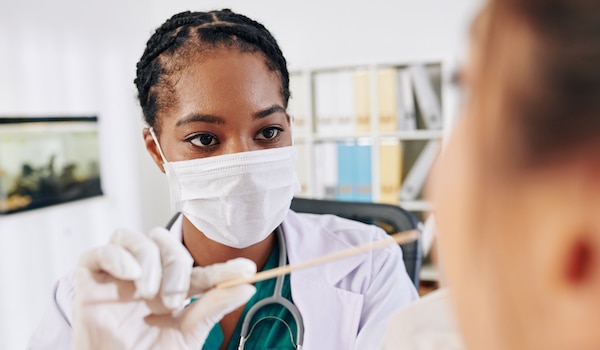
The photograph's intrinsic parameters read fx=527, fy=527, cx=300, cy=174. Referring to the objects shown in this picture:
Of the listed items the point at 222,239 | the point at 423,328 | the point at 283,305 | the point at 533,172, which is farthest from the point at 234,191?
the point at 533,172

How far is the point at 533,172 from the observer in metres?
0.21

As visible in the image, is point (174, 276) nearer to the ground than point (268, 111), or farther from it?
nearer to the ground

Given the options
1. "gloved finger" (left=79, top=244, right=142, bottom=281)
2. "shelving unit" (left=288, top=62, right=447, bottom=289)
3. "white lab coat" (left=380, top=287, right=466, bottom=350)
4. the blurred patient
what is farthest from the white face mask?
"shelving unit" (left=288, top=62, right=447, bottom=289)

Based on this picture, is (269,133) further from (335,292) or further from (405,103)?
(405,103)

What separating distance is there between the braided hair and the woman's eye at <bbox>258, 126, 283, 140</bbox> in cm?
4

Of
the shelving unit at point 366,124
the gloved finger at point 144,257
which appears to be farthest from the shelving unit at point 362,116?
the gloved finger at point 144,257

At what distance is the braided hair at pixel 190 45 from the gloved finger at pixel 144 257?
8.4 inches

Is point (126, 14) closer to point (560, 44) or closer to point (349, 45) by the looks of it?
point (349, 45)

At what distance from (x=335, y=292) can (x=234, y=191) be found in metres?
0.22

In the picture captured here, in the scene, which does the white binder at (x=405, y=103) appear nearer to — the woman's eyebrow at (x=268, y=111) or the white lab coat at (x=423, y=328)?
the woman's eyebrow at (x=268, y=111)

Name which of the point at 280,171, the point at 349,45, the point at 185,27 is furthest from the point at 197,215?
the point at 349,45

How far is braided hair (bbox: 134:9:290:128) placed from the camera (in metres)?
0.72

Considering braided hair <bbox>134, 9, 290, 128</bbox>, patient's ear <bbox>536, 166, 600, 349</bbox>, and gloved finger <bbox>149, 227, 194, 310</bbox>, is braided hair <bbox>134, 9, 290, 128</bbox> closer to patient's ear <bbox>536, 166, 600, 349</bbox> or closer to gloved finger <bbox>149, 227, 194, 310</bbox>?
gloved finger <bbox>149, 227, 194, 310</bbox>

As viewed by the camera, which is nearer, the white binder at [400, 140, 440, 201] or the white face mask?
the white face mask
